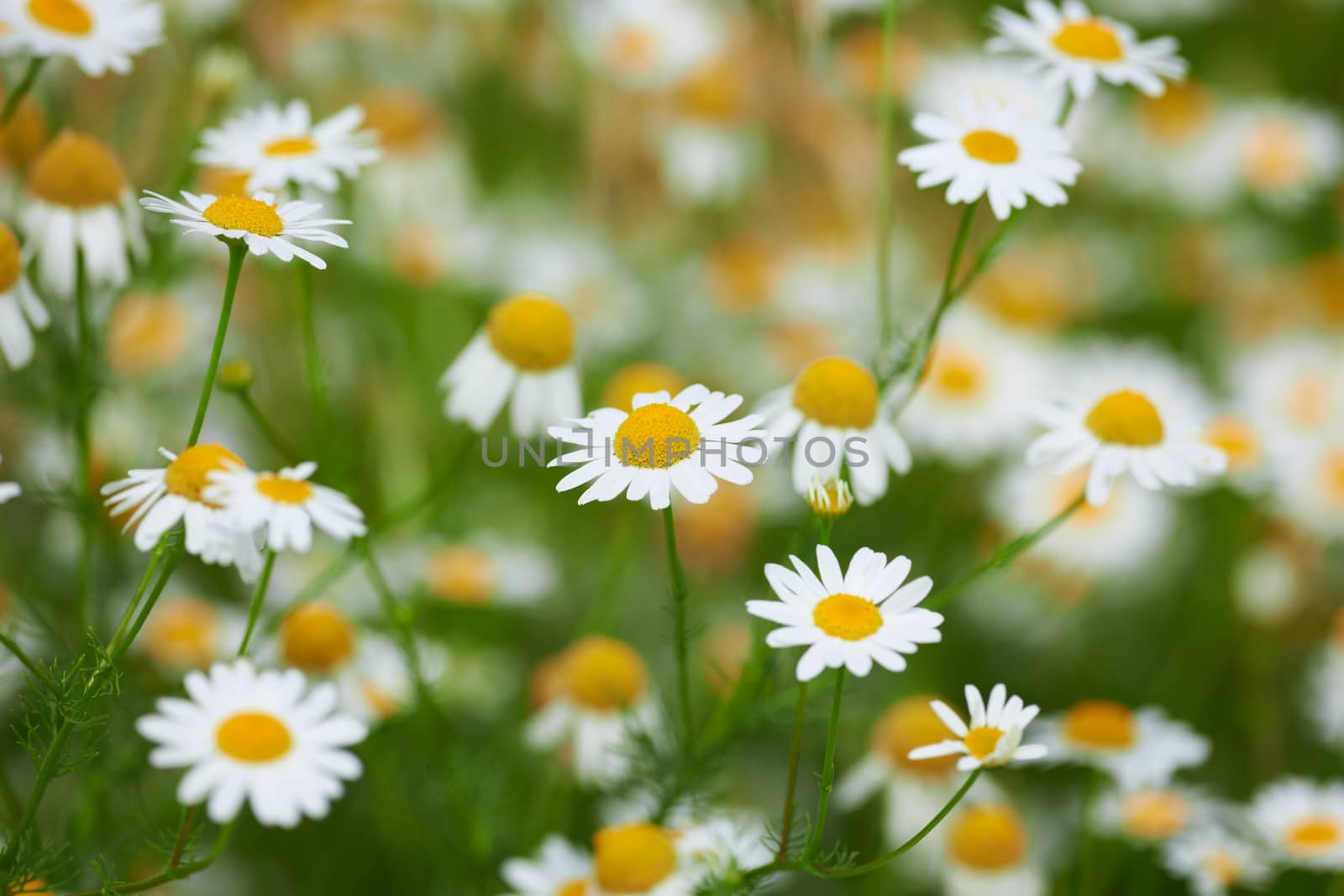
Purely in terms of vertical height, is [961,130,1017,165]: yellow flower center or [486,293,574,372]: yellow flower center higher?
[961,130,1017,165]: yellow flower center

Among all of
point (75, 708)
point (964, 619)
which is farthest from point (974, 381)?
point (75, 708)

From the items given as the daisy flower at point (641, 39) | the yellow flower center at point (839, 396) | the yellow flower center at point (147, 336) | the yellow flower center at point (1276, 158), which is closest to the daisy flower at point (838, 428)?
the yellow flower center at point (839, 396)

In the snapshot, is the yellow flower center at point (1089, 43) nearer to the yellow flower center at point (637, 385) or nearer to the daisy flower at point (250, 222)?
the yellow flower center at point (637, 385)

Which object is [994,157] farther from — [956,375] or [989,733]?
[956,375]

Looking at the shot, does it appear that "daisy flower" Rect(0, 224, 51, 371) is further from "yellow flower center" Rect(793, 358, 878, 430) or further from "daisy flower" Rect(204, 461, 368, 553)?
"yellow flower center" Rect(793, 358, 878, 430)

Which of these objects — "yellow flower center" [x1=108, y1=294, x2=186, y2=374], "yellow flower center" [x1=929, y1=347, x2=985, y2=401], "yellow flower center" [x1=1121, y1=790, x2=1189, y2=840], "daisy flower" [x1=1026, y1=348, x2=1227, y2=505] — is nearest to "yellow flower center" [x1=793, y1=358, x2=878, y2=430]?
"daisy flower" [x1=1026, y1=348, x2=1227, y2=505]

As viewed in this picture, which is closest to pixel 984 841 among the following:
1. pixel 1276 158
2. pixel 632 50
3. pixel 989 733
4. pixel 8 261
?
pixel 989 733
